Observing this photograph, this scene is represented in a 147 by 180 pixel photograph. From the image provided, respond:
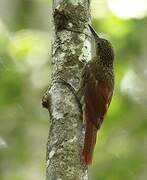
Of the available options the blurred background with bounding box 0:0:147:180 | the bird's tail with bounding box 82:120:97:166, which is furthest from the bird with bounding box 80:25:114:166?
the blurred background with bounding box 0:0:147:180

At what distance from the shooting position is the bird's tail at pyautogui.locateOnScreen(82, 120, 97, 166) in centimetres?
257

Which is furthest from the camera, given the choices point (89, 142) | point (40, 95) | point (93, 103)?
point (40, 95)

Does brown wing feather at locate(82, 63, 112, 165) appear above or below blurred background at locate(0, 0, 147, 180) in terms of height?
below

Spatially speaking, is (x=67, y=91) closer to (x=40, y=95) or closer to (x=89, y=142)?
(x=89, y=142)

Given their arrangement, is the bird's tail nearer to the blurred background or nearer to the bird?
the bird

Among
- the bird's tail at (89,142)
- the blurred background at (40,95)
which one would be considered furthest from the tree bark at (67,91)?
→ the blurred background at (40,95)

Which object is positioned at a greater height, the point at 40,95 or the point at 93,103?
the point at 40,95

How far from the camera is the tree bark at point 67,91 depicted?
2477mm

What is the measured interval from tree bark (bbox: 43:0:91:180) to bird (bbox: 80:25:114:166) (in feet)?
0.20

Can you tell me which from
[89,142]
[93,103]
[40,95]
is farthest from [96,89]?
[40,95]

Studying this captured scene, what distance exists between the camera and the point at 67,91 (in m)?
2.70

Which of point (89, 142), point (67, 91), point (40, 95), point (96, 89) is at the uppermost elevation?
point (40, 95)

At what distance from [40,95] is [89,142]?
2925mm

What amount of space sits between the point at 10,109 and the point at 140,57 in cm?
142
